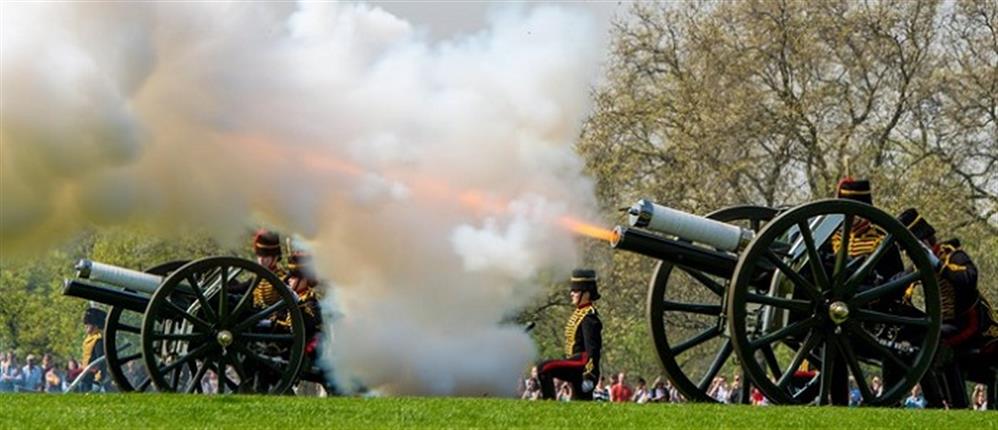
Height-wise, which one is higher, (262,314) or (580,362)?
(262,314)

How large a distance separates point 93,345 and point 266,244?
540 cm

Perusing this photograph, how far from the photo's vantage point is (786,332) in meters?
14.9

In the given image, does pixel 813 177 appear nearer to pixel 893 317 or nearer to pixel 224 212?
pixel 224 212

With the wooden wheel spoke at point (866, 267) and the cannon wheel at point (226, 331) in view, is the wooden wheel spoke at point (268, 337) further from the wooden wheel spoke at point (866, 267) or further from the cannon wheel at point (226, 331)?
the wooden wheel spoke at point (866, 267)

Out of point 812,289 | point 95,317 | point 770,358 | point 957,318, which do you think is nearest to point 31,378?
point 95,317

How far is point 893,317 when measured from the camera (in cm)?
1522

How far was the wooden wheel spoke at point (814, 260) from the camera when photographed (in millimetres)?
14812

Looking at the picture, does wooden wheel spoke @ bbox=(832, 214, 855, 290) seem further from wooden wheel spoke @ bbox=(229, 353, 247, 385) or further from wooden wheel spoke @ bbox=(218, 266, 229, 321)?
wooden wheel spoke @ bbox=(229, 353, 247, 385)

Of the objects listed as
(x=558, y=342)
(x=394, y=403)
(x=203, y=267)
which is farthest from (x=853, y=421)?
(x=558, y=342)

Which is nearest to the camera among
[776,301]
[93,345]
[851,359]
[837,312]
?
[776,301]

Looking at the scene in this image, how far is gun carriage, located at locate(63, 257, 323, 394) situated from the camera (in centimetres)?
1850

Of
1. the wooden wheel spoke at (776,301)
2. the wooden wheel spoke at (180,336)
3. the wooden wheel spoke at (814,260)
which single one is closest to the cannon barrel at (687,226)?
the wooden wheel spoke at (814,260)

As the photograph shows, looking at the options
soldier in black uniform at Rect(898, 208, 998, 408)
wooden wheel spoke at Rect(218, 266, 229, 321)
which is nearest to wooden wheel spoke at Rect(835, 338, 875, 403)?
soldier in black uniform at Rect(898, 208, 998, 408)

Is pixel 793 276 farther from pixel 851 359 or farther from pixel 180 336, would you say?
pixel 180 336
